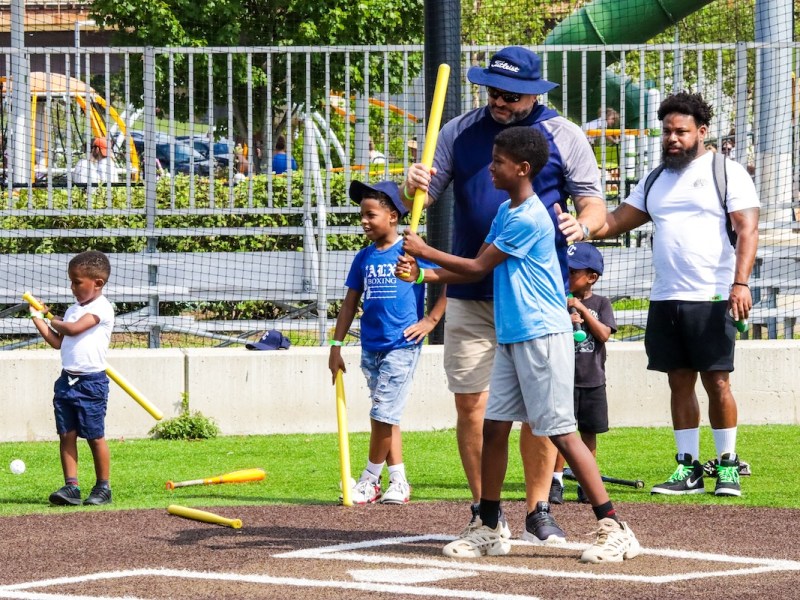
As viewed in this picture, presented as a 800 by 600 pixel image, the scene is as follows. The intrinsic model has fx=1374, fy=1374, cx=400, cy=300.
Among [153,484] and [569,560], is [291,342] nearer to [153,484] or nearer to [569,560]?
[153,484]

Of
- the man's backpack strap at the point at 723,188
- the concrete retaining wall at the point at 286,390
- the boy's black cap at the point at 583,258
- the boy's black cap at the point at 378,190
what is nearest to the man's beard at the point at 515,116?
the boy's black cap at the point at 378,190

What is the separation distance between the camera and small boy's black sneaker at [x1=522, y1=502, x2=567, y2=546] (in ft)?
18.8

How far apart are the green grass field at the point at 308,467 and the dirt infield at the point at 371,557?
0.42 metres

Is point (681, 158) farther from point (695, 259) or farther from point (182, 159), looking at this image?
point (182, 159)

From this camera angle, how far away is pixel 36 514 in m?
6.84

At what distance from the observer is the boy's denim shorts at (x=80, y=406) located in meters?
7.25

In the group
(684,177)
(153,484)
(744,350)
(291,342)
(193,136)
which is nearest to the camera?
(684,177)

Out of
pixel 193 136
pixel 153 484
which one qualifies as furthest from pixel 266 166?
pixel 153 484

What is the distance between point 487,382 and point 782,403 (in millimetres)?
4565

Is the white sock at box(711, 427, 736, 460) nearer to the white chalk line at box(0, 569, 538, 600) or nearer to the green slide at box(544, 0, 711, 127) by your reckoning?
the white chalk line at box(0, 569, 538, 600)

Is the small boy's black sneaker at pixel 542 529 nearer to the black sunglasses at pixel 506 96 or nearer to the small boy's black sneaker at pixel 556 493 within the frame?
the small boy's black sneaker at pixel 556 493

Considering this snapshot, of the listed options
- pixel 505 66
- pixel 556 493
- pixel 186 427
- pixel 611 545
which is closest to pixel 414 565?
pixel 611 545

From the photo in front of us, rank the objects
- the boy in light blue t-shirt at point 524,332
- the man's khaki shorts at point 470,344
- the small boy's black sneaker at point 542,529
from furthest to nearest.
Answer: the man's khaki shorts at point 470,344, the small boy's black sneaker at point 542,529, the boy in light blue t-shirt at point 524,332

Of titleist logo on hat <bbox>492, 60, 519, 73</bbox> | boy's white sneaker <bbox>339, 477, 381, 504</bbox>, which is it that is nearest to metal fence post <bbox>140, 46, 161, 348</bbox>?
boy's white sneaker <bbox>339, 477, 381, 504</bbox>
